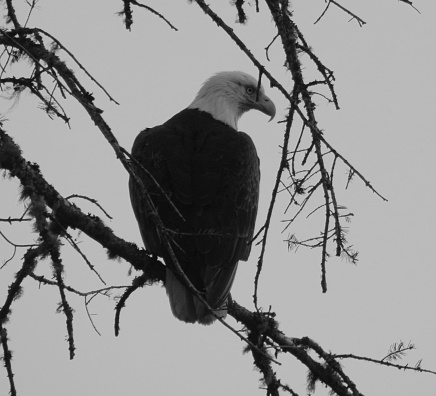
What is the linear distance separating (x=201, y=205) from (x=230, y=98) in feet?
7.82

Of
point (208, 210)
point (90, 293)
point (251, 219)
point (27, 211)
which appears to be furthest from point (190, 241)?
point (27, 211)

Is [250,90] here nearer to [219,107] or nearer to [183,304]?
[219,107]

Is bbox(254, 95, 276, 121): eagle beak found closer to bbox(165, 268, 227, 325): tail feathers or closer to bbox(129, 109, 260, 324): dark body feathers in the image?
bbox(129, 109, 260, 324): dark body feathers

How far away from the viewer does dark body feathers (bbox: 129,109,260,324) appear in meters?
4.70

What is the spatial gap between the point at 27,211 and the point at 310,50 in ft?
4.05

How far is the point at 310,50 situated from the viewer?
280 centimetres

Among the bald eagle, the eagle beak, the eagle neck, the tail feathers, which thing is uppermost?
the eagle beak


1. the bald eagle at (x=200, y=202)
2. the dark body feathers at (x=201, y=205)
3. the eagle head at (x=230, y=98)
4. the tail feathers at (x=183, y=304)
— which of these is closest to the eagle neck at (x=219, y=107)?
the eagle head at (x=230, y=98)

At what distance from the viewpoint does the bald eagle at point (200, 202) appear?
4.69 metres

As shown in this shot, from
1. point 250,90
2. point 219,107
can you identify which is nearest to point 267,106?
point 250,90

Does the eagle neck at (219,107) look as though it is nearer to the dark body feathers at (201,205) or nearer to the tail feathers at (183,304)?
the dark body feathers at (201,205)

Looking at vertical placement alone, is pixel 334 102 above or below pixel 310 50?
below

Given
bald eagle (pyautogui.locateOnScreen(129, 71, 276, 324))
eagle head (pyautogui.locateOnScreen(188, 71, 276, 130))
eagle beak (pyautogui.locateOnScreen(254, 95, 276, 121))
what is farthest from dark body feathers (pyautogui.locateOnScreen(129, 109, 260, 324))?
eagle beak (pyautogui.locateOnScreen(254, 95, 276, 121))

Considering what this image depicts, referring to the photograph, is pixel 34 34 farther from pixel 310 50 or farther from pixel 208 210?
pixel 208 210
